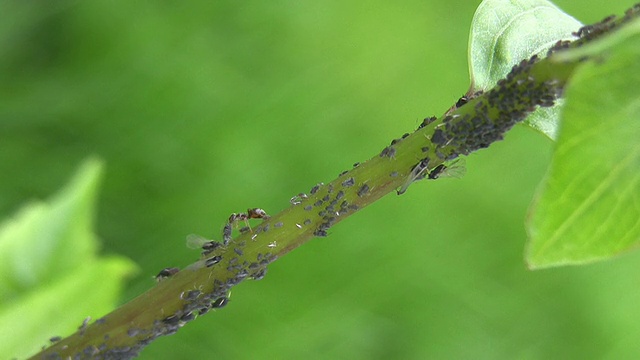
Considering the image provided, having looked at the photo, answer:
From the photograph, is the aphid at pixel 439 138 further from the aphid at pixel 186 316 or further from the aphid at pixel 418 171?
the aphid at pixel 186 316

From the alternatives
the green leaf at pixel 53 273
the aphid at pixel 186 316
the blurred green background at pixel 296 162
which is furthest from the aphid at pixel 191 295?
the blurred green background at pixel 296 162

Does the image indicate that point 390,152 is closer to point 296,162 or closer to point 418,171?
point 418,171

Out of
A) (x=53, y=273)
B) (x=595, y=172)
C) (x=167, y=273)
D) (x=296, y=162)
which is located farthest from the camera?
(x=296, y=162)

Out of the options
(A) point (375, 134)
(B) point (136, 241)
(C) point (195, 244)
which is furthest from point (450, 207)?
(C) point (195, 244)

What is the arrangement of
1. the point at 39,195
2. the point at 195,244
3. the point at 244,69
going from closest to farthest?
the point at 195,244 → the point at 39,195 → the point at 244,69

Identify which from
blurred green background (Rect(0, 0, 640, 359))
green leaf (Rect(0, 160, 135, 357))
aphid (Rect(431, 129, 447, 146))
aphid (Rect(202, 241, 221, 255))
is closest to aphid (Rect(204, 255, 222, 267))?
aphid (Rect(202, 241, 221, 255))

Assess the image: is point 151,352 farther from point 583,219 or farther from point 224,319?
point 583,219

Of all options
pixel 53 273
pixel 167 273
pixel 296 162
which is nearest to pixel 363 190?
pixel 167 273
